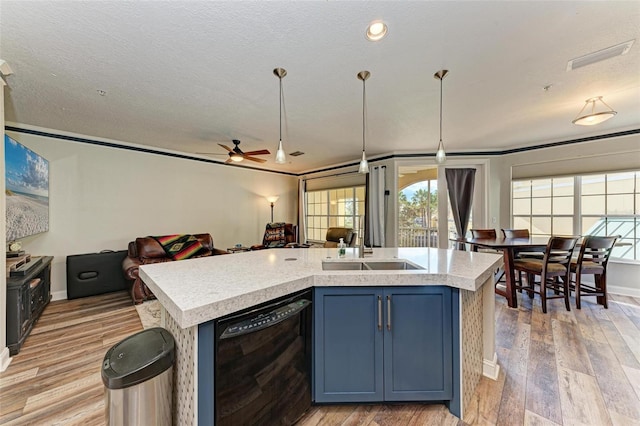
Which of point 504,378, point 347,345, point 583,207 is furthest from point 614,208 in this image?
point 347,345

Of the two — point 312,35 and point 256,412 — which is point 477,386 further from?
point 312,35

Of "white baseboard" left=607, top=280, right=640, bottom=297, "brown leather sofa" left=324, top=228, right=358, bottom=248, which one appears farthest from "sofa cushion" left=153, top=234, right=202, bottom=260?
"white baseboard" left=607, top=280, right=640, bottom=297

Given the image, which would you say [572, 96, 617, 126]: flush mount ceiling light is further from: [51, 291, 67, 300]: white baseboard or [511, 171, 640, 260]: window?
[51, 291, 67, 300]: white baseboard

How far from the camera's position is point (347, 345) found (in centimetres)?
160

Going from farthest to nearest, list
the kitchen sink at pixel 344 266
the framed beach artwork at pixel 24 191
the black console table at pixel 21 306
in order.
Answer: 1. the framed beach artwork at pixel 24 191
2. the black console table at pixel 21 306
3. the kitchen sink at pixel 344 266

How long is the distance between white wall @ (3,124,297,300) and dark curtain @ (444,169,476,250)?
4.36m

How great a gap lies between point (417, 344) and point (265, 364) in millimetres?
963

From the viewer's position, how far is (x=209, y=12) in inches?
60.7

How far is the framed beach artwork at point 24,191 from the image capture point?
8.36 feet

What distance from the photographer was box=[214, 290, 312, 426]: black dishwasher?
117 centimetres

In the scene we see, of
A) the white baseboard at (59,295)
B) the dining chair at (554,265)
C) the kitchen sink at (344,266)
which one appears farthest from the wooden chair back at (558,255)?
the white baseboard at (59,295)

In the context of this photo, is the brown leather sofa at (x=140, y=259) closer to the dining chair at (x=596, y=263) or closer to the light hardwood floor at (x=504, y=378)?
the light hardwood floor at (x=504, y=378)

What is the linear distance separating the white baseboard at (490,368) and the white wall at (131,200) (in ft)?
17.0

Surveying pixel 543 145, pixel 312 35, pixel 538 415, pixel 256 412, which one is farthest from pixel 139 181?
pixel 543 145
